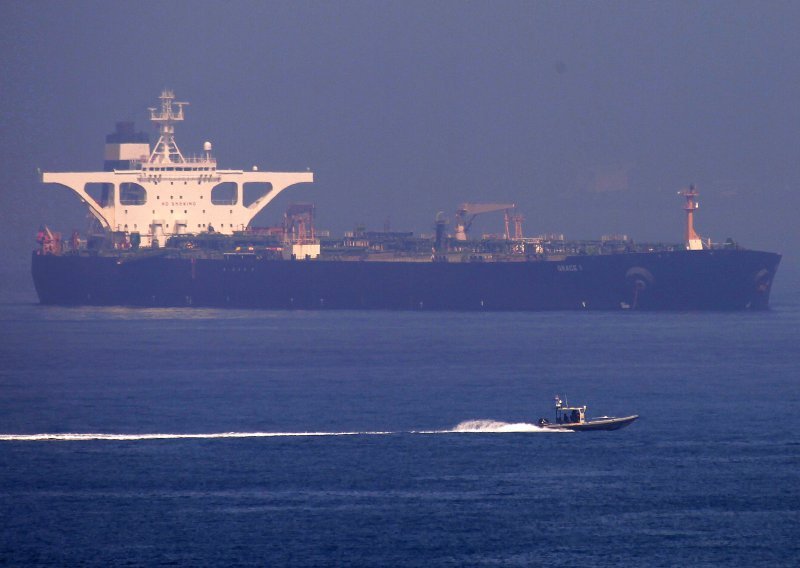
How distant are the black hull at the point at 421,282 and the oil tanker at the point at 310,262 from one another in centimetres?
12

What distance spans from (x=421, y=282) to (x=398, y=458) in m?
69.1

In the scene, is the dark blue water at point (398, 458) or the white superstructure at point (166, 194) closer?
the dark blue water at point (398, 458)

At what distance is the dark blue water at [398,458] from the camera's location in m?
41.4

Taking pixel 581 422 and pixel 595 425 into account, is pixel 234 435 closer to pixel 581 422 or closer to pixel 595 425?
pixel 581 422

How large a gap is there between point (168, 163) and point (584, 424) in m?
89.9

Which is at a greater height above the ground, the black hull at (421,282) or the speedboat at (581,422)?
the black hull at (421,282)

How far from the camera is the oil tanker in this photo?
373 feet

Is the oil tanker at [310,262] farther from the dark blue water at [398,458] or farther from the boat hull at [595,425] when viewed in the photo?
the boat hull at [595,425]

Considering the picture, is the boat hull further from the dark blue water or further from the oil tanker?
the oil tanker

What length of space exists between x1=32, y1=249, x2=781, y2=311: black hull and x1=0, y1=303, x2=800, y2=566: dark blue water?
22.9 metres

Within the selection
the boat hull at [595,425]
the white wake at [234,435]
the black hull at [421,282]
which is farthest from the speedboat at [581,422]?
the black hull at [421,282]

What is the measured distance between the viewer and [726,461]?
51.5 metres

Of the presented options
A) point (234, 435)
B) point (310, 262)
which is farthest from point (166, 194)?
point (234, 435)

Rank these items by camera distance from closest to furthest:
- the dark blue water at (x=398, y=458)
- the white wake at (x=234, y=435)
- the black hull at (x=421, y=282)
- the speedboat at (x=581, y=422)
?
1. the dark blue water at (x=398, y=458)
2. the white wake at (x=234, y=435)
3. the speedboat at (x=581, y=422)
4. the black hull at (x=421, y=282)
